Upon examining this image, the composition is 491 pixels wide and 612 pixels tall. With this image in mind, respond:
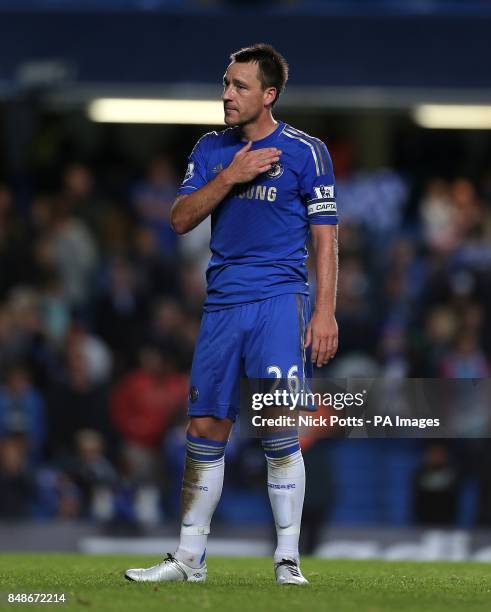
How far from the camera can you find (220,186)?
5.90 metres

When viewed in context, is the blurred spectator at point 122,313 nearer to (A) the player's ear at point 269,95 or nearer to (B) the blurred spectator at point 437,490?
(B) the blurred spectator at point 437,490

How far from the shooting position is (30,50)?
49.7ft

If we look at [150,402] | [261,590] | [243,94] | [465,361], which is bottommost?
[261,590]

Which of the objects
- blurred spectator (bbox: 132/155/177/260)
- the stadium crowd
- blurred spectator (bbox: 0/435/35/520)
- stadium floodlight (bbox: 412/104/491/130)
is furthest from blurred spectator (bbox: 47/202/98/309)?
stadium floodlight (bbox: 412/104/491/130)

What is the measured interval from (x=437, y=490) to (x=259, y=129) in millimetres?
7466

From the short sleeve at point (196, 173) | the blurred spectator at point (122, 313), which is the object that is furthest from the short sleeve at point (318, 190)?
the blurred spectator at point (122, 313)

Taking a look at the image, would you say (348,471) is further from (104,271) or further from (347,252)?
(104,271)

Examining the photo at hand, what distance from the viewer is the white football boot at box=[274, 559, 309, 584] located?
19.6 ft

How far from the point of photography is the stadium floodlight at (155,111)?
619 inches

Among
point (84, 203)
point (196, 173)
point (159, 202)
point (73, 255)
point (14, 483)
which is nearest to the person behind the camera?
point (196, 173)

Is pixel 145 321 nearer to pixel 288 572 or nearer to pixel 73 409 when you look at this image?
pixel 73 409

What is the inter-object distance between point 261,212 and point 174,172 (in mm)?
9974

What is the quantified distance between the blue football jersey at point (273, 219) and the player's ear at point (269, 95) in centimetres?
12

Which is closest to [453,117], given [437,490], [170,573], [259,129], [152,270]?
[152,270]
